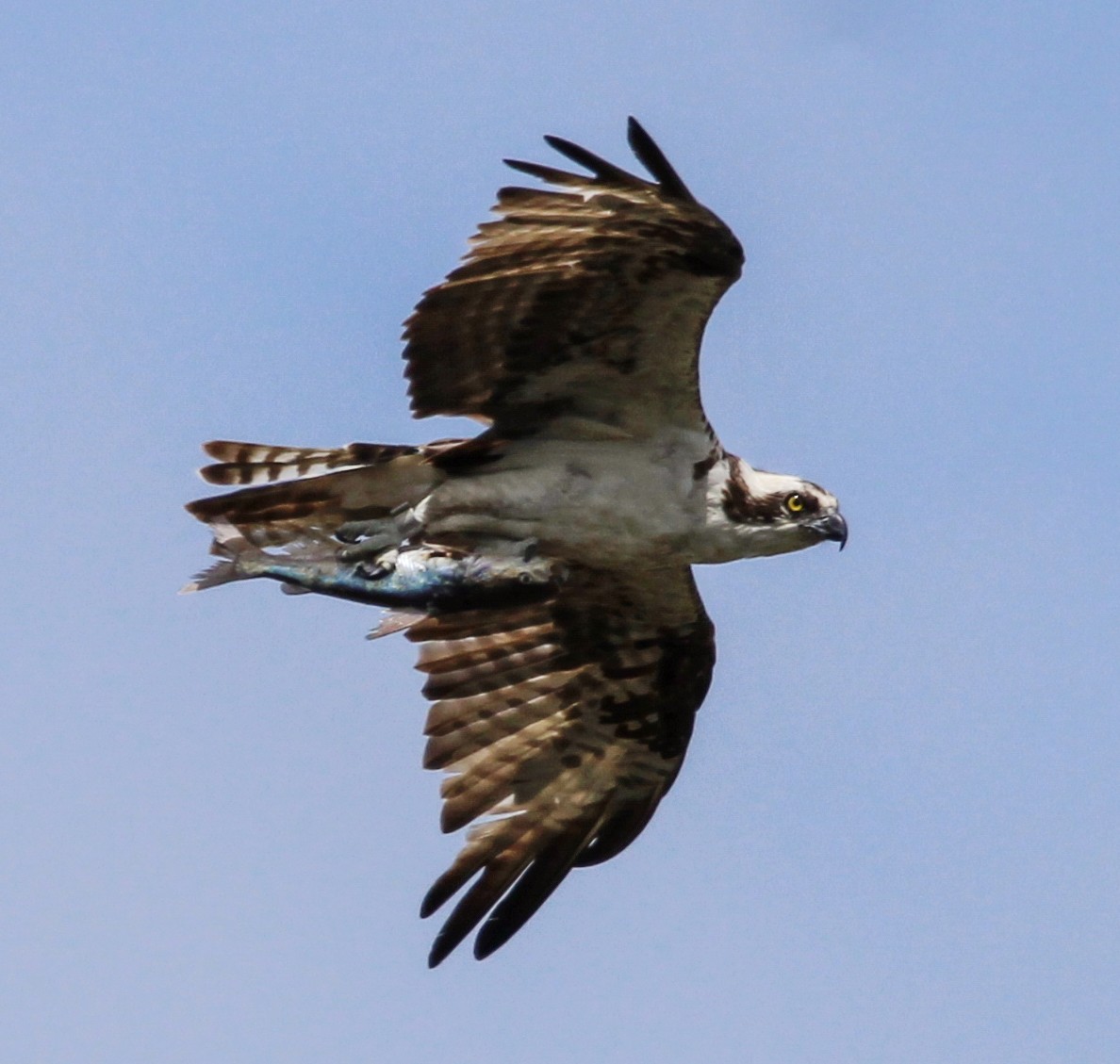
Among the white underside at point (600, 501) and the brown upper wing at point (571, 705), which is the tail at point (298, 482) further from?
the brown upper wing at point (571, 705)

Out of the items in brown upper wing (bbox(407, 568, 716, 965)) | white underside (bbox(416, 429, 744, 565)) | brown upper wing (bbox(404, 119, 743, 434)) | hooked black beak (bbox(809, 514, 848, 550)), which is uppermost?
brown upper wing (bbox(404, 119, 743, 434))

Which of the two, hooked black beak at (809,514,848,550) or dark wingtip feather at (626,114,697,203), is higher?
dark wingtip feather at (626,114,697,203)

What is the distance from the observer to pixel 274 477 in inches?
439

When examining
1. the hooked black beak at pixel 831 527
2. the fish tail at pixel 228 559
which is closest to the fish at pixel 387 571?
the fish tail at pixel 228 559

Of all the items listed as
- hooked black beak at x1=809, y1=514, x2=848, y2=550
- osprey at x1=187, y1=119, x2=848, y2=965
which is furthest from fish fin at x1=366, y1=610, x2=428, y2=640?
hooked black beak at x1=809, y1=514, x2=848, y2=550

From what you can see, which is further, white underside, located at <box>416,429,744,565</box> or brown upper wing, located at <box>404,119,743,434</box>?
white underside, located at <box>416,429,744,565</box>

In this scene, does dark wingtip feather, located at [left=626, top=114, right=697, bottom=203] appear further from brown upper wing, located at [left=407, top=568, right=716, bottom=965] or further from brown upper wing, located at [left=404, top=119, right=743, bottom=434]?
brown upper wing, located at [left=407, top=568, right=716, bottom=965]

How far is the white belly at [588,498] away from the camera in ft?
36.4

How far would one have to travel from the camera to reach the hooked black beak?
11219mm

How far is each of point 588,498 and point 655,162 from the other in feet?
6.39

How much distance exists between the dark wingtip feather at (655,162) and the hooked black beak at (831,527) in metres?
1.93

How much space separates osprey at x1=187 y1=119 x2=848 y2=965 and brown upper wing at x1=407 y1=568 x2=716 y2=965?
11mm

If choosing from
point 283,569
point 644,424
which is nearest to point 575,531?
point 644,424

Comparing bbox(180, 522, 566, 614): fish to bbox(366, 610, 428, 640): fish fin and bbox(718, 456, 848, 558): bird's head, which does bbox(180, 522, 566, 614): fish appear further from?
bbox(718, 456, 848, 558): bird's head
